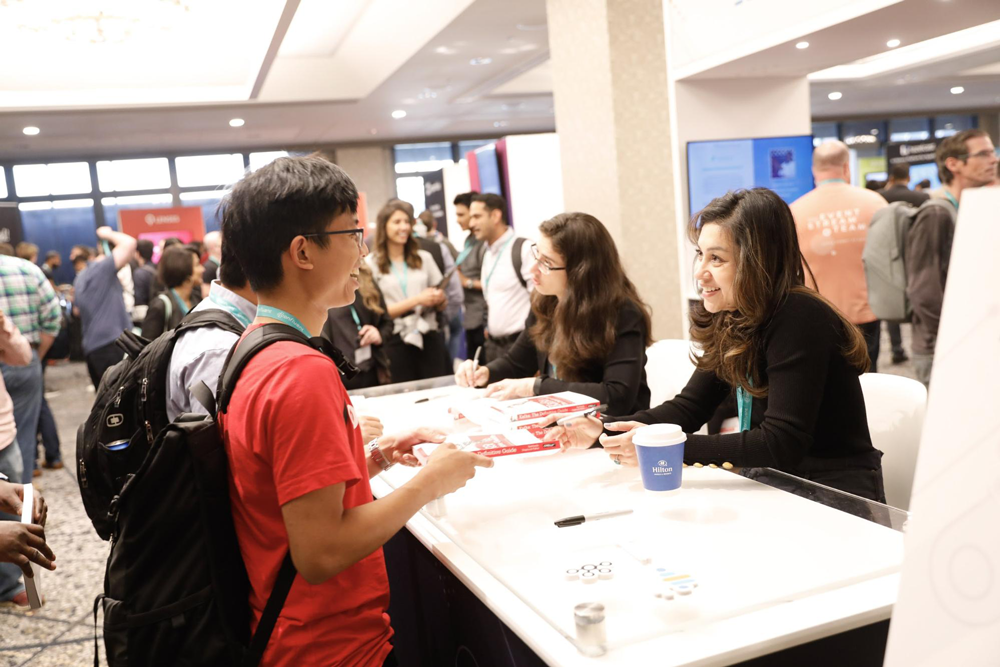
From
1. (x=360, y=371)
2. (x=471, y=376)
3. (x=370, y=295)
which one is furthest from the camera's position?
(x=370, y=295)

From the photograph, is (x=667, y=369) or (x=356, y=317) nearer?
(x=667, y=369)

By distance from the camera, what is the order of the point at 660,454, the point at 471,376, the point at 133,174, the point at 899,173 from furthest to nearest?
the point at 133,174
the point at 899,173
the point at 471,376
the point at 660,454

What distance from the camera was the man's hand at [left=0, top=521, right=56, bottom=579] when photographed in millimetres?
1428

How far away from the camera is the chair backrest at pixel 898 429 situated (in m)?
1.93

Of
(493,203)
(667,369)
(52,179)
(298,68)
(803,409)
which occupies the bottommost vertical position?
(667,369)

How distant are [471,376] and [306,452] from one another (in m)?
1.91

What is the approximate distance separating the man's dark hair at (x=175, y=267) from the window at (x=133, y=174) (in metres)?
10.8

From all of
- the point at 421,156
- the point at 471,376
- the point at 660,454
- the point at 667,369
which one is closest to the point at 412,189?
the point at 421,156

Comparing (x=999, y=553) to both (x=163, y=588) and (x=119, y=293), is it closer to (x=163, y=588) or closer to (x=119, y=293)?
(x=163, y=588)

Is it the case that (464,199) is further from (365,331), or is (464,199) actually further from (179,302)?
(179,302)

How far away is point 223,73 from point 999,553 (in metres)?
9.62

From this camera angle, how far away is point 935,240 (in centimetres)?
425

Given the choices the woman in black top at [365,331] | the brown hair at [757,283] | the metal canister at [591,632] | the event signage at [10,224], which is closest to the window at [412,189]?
the event signage at [10,224]

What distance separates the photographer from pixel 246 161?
14664 mm
